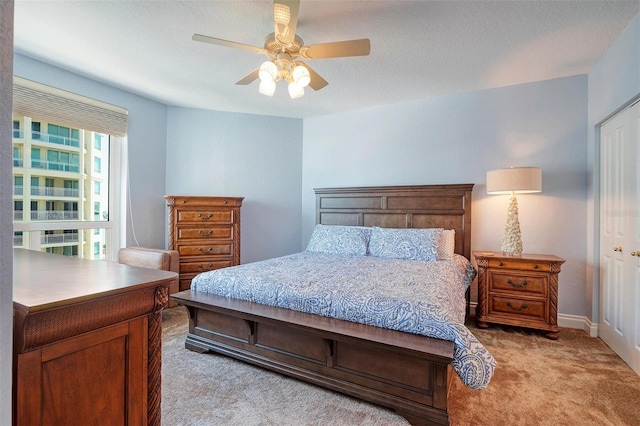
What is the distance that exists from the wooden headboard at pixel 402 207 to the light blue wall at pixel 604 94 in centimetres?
111

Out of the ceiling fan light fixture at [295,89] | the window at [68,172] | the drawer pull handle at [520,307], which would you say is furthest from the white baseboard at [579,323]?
the window at [68,172]

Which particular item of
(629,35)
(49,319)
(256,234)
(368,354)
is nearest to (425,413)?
(368,354)

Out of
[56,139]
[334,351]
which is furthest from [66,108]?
[334,351]

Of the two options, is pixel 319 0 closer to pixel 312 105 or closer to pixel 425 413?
pixel 312 105

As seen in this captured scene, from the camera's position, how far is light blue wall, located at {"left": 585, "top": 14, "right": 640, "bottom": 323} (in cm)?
232

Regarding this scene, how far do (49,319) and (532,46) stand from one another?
3.54m

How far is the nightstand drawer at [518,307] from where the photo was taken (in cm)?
297

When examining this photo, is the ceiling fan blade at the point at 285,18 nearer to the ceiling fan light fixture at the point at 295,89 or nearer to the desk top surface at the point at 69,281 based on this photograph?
the ceiling fan light fixture at the point at 295,89

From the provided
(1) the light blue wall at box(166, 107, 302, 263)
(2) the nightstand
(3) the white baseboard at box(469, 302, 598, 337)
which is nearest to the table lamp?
(2) the nightstand

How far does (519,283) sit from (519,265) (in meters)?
0.18

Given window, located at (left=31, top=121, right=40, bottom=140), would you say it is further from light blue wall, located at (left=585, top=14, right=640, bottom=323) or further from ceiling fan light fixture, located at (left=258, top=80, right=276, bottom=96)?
light blue wall, located at (left=585, top=14, right=640, bottom=323)

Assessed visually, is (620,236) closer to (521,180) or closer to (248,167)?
(521,180)

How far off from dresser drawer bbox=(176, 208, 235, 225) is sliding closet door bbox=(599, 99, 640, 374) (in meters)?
4.01

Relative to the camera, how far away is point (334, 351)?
2.01 meters
